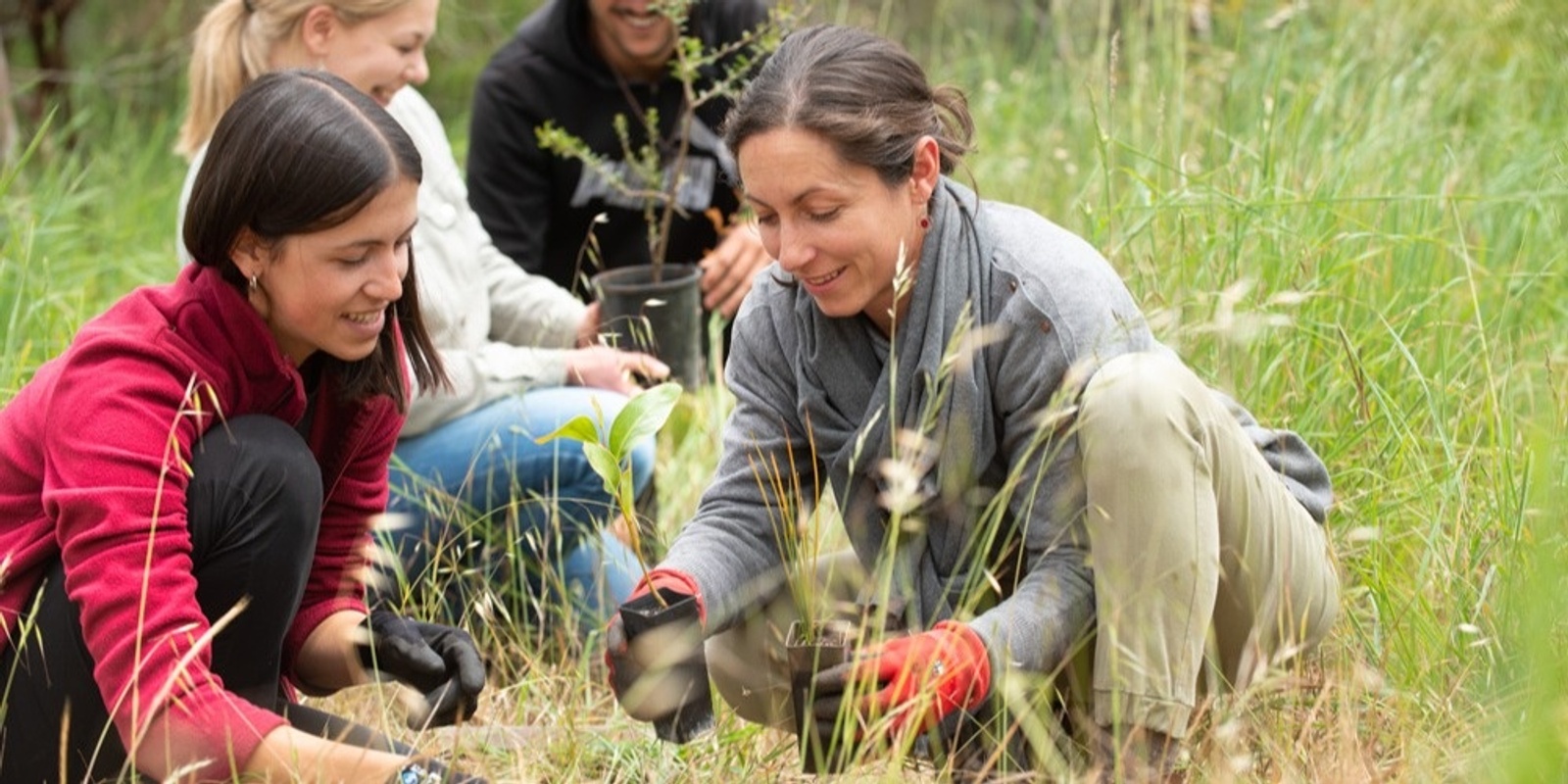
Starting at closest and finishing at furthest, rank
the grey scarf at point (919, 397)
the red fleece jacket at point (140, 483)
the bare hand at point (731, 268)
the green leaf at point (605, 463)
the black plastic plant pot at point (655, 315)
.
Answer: the red fleece jacket at point (140, 483), the green leaf at point (605, 463), the grey scarf at point (919, 397), the black plastic plant pot at point (655, 315), the bare hand at point (731, 268)

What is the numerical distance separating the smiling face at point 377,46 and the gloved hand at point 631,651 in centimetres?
121

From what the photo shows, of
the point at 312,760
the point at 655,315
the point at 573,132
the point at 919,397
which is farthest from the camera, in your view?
the point at 573,132

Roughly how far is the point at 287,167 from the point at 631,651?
63 centimetres

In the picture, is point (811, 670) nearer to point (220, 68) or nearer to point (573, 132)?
point (220, 68)

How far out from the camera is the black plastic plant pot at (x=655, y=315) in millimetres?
3025

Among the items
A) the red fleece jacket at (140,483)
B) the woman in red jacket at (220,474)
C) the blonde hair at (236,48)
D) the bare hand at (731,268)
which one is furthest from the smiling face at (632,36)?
the red fleece jacket at (140,483)

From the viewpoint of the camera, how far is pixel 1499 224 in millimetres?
3436

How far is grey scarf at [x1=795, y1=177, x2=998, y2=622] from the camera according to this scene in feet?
7.01

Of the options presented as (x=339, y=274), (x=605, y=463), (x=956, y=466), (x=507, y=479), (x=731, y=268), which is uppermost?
(x=339, y=274)

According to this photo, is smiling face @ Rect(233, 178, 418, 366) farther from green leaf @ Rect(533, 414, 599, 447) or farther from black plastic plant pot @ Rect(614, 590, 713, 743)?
black plastic plant pot @ Rect(614, 590, 713, 743)

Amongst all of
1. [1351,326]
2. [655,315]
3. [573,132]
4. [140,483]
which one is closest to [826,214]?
[140,483]

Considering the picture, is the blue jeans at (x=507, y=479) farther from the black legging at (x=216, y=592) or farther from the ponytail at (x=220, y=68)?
the black legging at (x=216, y=592)

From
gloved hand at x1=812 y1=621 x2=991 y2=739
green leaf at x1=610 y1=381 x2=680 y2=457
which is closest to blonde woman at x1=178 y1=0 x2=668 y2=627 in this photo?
green leaf at x1=610 y1=381 x2=680 y2=457

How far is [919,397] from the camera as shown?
2184 mm
